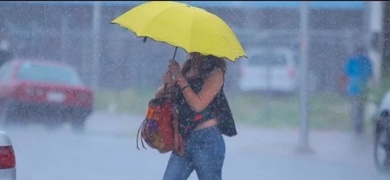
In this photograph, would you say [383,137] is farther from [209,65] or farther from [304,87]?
[209,65]

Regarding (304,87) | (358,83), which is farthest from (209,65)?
(304,87)

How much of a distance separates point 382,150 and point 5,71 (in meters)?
3.58

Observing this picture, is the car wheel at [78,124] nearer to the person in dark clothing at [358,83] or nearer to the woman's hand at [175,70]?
the person in dark clothing at [358,83]

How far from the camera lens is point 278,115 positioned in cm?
1457

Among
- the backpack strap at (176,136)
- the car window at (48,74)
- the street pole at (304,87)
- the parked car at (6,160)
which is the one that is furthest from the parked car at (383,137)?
the parked car at (6,160)

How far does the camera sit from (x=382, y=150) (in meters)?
10.5

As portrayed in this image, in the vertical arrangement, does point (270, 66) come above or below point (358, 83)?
below

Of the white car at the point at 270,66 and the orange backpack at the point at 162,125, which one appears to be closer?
the orange backpack at the point at 162,125

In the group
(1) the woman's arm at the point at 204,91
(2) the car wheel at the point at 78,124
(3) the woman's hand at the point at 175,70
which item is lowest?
(2) the car wheel at the point at 78,124

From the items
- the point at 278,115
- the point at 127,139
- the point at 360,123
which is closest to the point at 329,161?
the point at 360,123

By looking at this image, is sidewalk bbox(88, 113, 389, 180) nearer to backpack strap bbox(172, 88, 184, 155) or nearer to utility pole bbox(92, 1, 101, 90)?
utility pole bbox(92, 1, 101, 90)

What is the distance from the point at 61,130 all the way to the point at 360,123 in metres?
2.90

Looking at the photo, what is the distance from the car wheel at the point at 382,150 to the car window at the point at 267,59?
991 centimetres

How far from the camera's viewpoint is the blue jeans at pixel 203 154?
21.7 ft
